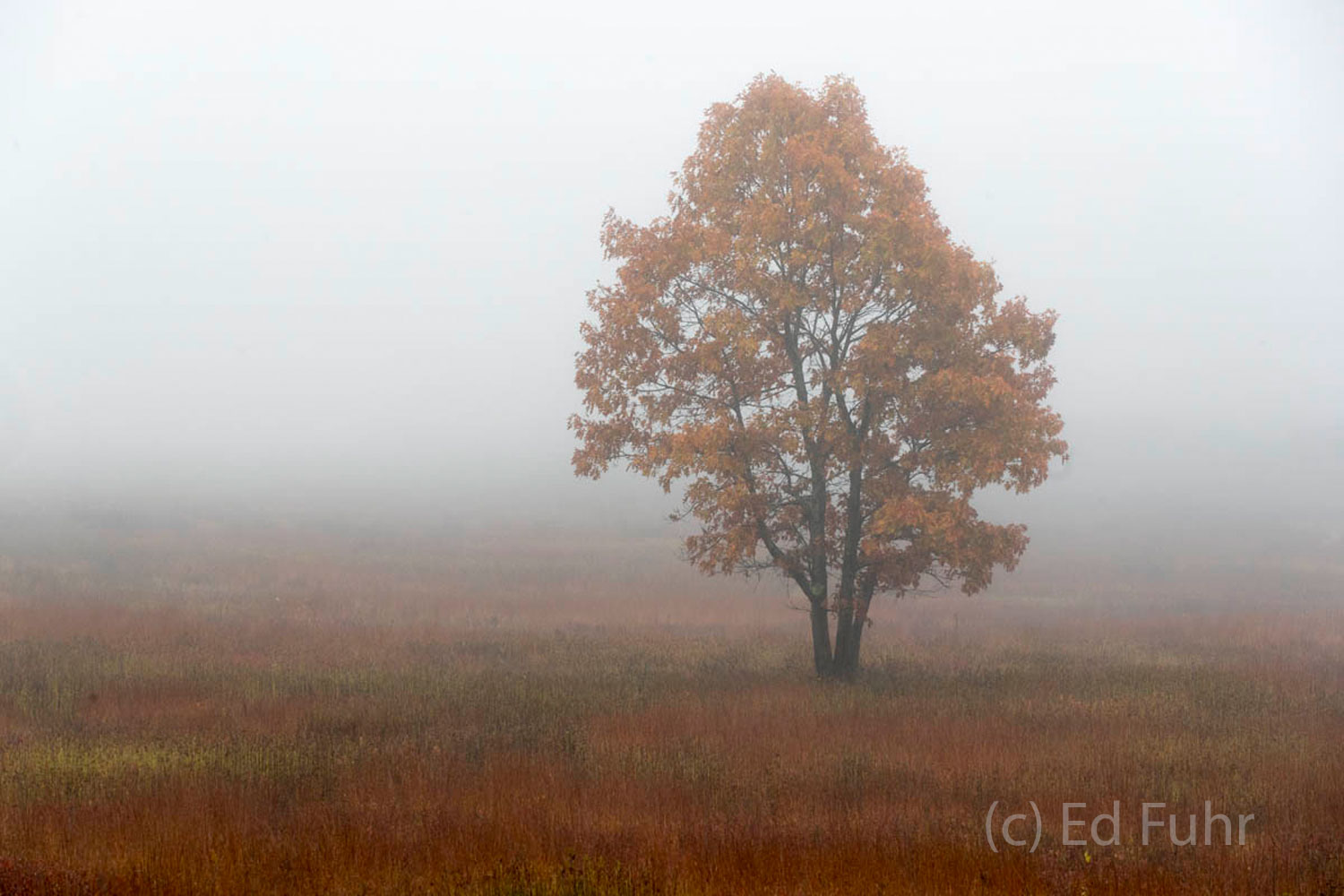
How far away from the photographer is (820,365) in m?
19.0

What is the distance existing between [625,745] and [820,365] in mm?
8377

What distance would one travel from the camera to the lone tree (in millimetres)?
17484

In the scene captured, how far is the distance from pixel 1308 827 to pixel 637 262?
527 inches

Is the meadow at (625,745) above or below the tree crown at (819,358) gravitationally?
below

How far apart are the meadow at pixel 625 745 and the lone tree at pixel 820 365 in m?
2.77

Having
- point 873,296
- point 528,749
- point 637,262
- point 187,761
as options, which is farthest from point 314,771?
point 873,296

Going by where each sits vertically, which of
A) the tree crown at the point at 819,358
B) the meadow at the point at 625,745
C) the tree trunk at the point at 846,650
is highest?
the tree crown at the point at 819,358

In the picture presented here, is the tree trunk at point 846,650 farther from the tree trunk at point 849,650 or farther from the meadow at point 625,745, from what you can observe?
the meadow at point 625,745

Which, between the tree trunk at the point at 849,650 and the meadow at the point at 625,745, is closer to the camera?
the meadow at the point at 625,745

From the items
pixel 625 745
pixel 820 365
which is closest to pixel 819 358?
pixel 820 365

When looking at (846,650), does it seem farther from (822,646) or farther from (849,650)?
(822,646)

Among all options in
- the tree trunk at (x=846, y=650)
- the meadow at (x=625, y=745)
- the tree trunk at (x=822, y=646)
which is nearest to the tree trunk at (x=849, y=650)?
the tree trunk at (x=846, y=650)

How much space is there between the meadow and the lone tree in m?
2.77

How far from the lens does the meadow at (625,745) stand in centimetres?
884
